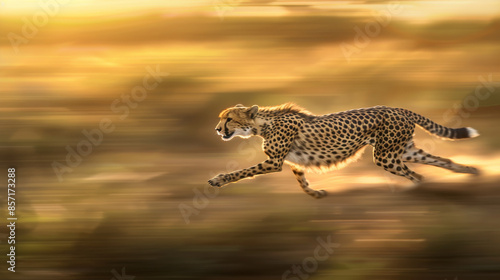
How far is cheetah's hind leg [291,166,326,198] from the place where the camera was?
7.38m

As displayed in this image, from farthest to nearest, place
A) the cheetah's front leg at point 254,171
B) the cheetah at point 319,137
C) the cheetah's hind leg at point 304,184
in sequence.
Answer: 1. the cheetah's hind leg at point 304,184
2. the cheetah at point 319,137
3. the cheetah's front leg at point 254,171

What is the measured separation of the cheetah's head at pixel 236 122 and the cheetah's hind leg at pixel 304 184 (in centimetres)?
70

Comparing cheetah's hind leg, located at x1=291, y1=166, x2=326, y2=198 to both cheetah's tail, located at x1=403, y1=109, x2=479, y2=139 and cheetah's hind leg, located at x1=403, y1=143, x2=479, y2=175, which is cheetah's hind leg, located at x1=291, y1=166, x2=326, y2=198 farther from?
cheetah's tail, located at x1=403, y1=109, x2=479, y2=139

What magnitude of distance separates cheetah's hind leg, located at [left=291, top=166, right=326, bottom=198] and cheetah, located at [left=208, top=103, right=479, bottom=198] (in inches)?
0.5

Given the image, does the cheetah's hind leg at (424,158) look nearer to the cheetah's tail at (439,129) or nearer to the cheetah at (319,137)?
the cheetah at (319,137)

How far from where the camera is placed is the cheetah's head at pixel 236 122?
7211mm

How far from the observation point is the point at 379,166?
Result: 748cm

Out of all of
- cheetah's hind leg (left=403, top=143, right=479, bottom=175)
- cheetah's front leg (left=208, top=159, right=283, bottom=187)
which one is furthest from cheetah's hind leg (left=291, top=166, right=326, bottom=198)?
cheetah's hind leg (left=403, top=143, right=479, bottom=175)

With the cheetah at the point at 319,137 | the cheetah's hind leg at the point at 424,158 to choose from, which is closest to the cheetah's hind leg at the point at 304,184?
the cheetah at the point at 319,137

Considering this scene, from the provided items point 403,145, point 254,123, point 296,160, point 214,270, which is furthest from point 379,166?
point 214,270

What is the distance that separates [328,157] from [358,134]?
422 millimetres

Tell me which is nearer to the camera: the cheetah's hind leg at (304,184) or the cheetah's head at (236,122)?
the cheetah's head at (236,122)

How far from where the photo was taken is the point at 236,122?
722 centimetres

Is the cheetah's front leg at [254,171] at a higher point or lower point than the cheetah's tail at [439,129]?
lower
